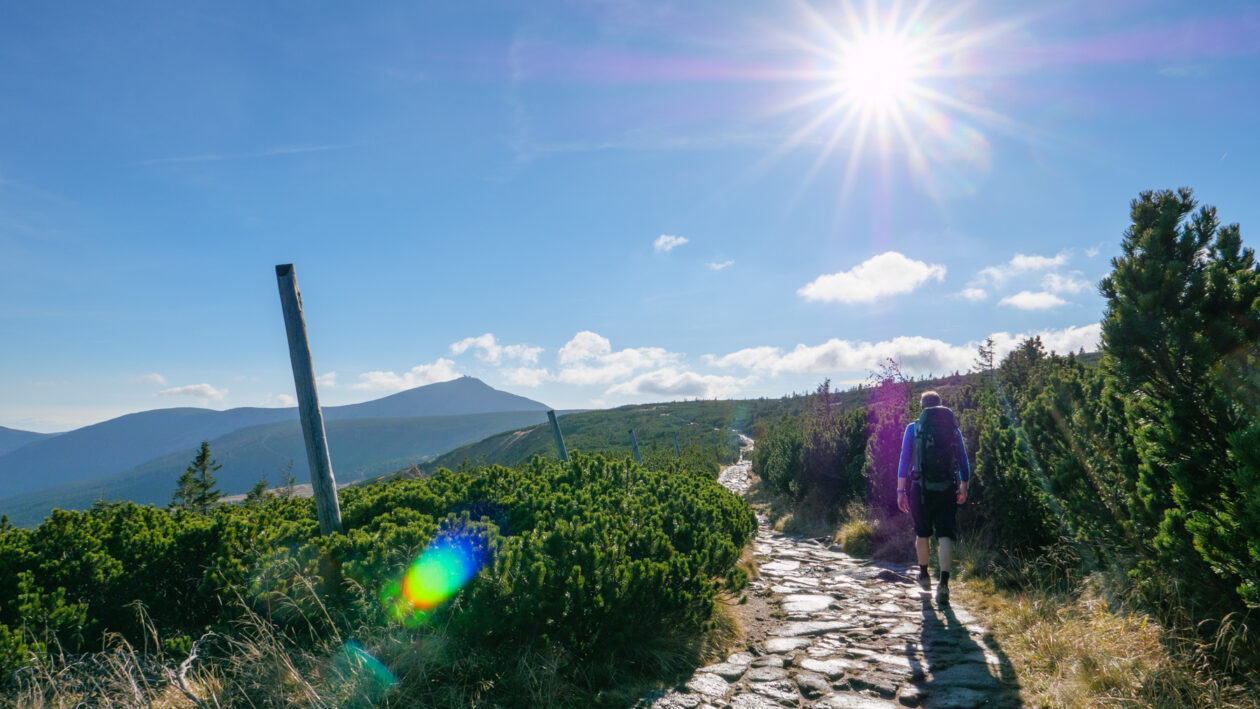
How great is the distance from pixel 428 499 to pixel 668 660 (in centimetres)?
279

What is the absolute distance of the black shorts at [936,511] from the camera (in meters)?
5.50

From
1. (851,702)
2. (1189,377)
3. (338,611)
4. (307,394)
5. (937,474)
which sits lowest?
(851,702)

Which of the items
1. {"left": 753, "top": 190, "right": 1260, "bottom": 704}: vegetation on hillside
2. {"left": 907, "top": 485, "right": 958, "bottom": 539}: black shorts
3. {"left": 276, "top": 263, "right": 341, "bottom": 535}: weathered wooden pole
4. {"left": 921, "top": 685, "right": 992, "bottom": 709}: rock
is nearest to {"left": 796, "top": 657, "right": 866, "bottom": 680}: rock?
{"left": 921, "top": 685, "right": 992, "bottom": 709}: rock

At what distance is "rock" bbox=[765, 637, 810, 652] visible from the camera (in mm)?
4551

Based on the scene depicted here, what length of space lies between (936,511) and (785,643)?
2.08 m

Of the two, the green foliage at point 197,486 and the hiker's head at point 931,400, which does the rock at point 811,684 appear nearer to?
the hiker's head at point 931,400

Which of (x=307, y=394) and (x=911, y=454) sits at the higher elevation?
(x=307, y=394)

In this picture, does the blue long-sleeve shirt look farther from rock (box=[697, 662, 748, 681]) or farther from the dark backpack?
rock (box=[697, 662, 748, 681])

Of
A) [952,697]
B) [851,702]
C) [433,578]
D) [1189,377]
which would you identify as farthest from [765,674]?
[1189,377]

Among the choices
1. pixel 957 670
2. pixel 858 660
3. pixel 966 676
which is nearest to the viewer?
pixel 966 676

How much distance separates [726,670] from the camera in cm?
411

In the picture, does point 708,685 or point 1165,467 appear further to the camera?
point 708,685

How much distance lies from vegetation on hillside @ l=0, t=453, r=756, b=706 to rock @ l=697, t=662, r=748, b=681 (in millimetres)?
164

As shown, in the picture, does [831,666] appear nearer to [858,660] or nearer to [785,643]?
[858,660]
